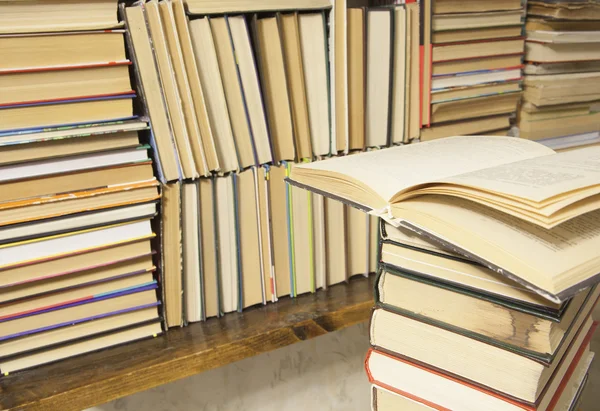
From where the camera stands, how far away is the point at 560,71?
1099mm

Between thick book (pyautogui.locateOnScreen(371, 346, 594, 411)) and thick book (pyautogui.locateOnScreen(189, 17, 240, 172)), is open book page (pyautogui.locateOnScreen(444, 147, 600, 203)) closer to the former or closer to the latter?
thick book (pyautogui.locateOnScreen(371, 346, 594, 411))

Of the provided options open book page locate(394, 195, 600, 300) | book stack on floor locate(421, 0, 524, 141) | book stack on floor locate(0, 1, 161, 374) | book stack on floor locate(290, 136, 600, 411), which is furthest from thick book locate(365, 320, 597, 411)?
book stack on floor locate(421, 0, 524, 141)

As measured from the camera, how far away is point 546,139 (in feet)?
3.65

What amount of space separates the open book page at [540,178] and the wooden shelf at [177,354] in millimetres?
443

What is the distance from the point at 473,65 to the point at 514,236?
0.64 m

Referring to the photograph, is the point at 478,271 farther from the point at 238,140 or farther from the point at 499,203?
the point at 238,140

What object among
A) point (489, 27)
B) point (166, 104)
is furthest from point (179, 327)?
point (489, 27)

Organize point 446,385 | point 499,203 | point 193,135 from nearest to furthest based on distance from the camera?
1. point 499,203
2. point 446,385
3. point 193,135

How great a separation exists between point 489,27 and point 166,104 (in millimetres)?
620

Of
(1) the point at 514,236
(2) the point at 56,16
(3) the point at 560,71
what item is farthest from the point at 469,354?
(3) the point at 560,71

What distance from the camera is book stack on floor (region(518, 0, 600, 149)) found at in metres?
1.05

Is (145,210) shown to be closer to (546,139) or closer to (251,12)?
(251,12)

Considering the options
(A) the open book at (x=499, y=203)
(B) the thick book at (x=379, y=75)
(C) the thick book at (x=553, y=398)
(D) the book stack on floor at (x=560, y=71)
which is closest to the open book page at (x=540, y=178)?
(A) the open book at (x=499, y=203)

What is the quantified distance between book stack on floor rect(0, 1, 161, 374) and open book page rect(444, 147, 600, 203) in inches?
18.7
